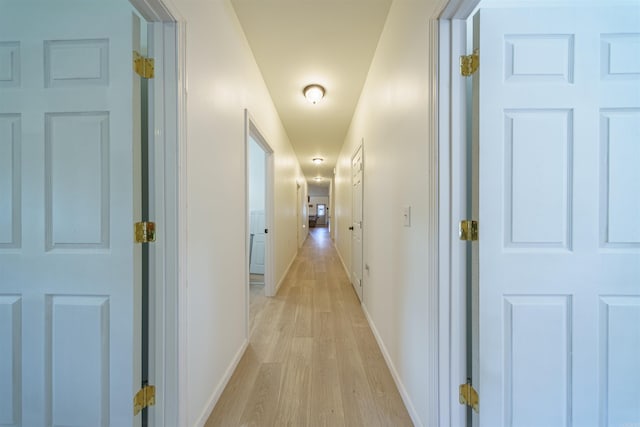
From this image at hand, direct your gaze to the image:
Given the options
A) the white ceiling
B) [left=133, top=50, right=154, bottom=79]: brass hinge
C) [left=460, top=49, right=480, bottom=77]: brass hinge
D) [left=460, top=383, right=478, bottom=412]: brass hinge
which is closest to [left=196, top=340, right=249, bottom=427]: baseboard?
[left=460, top=383, right=478, bottom=412]: brass hinge

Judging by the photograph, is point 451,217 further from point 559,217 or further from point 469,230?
point 559,217

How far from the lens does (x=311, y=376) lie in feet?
5.38

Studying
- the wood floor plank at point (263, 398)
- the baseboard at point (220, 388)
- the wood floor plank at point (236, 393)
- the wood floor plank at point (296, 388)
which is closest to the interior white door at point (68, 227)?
the baseboard at point (220, 388)

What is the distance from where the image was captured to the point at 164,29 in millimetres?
1067

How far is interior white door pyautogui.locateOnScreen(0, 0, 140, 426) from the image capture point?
99cm

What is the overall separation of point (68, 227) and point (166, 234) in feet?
1.27

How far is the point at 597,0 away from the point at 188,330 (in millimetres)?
2336

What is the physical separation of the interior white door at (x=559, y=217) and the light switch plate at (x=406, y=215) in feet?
1.34

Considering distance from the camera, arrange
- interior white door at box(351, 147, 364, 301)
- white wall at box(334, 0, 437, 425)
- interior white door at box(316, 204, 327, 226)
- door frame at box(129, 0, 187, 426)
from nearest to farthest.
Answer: door frame at box(129, 0, 187, 426)
white wall at box(334, 0, 437, 425)
interior white door at box(351, 147, 364, 301)
interior white door at box(316, 204, 327, 226)

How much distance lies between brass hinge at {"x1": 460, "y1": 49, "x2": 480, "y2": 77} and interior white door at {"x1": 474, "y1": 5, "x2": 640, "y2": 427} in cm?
4

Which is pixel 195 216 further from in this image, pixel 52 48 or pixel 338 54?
pixel 338 54

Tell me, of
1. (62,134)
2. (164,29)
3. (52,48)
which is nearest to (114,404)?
(62,134)

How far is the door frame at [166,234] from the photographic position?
1.06m

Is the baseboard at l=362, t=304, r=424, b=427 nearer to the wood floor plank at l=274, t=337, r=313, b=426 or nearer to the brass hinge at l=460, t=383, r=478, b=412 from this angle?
the brass hinge at l=460, t=383, r=478, b=412
